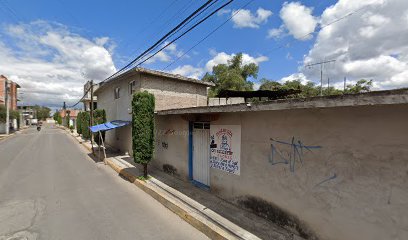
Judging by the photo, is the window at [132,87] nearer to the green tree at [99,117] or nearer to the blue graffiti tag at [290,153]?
the green tree at [99,117]

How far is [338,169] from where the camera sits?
4.10 meters

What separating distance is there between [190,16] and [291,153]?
4068mm

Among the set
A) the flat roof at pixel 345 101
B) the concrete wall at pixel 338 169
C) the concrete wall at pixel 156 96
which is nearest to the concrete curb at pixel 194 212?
the concrete wall at pixel 338 169

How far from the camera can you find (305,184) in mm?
4625

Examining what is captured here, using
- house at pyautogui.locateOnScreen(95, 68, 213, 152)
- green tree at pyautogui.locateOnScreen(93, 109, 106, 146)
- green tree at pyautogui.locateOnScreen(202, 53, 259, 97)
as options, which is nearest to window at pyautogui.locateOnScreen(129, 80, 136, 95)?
house at pyautogui.locateOnScreen(95, 68, 213, 152)

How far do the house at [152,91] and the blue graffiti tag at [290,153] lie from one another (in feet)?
28.4

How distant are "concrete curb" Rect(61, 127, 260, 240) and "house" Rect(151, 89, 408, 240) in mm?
897

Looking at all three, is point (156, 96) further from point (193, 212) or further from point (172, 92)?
point (193, 212)

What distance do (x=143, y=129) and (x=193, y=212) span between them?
14.1 feet

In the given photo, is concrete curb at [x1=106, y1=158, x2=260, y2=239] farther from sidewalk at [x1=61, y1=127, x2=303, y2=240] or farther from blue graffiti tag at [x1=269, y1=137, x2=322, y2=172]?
blue graffiti tag at [x1=269, y1=137, x2=322, y2=172]

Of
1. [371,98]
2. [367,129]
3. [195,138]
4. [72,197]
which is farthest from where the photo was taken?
[195,138]

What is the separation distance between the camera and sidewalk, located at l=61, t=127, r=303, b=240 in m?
4.81

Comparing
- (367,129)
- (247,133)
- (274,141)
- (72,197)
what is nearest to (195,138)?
(247,133)

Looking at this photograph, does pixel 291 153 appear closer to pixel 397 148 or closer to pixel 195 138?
pixel 397 148
